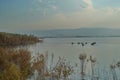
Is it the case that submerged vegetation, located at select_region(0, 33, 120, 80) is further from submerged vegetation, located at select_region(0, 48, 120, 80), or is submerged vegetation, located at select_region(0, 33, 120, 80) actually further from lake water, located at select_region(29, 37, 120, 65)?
lake water, located at select_region(29, 37, 120, 65)

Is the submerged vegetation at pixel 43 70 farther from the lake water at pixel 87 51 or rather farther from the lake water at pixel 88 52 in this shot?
the lake water at pixel 87 51

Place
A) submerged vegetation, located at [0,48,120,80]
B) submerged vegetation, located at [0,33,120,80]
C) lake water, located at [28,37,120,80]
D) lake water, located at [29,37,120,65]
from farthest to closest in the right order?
1. lake water, located at [29,37,120,65]
2. lake water, located at [28,37,120,80]
3. submerged vegetation, located at [0,33,120,80]
4. submerged vegetation, located at [0,48,120,80]

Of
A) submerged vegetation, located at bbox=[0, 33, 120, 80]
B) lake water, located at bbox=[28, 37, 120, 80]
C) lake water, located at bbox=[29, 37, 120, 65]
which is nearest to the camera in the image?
submerged vegetation, located at bbox=[0, 33, 120, 80]

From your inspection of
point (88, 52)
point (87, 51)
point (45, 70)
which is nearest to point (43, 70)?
point (45, 70)

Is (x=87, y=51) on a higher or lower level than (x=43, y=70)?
lower

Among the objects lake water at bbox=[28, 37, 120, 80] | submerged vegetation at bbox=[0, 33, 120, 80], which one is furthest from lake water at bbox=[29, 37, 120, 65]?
submerged vegetation at bbox=[0, 33, 120, 80]

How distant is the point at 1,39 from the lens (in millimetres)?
89562

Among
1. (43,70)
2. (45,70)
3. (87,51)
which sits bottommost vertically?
(87,51)

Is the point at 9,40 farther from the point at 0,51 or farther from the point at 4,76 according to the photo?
the point at 4,76

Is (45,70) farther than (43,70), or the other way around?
(45,70)

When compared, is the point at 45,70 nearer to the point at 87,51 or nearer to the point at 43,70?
the point at 43,70

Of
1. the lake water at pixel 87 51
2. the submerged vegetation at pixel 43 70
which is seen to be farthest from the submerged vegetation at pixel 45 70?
the lake water at pixel 87 51

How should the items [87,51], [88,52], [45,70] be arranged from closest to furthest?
[45,70] < [88,52] < [87,51]

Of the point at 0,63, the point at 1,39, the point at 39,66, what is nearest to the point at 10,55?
the point at 0,63
